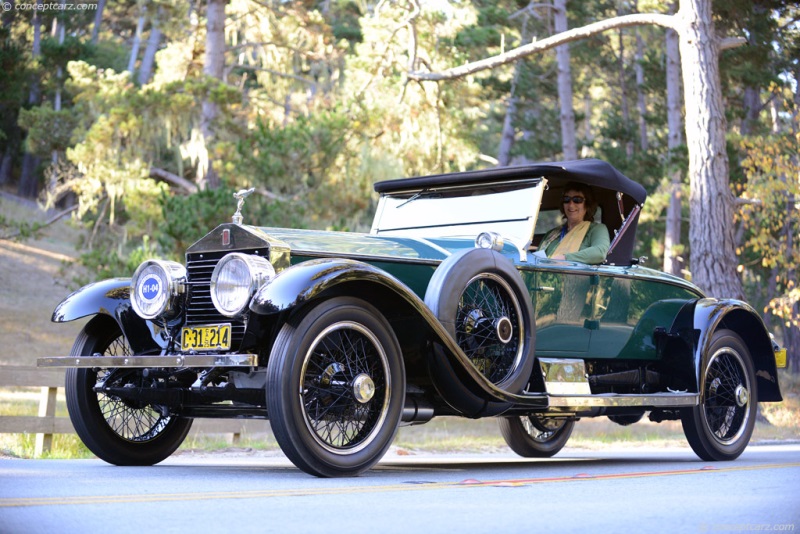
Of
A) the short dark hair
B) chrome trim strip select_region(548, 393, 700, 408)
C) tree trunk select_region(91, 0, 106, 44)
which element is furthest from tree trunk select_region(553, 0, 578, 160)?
tree trunk select_region(91, 0, 106, 44)

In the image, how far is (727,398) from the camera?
862 centimetres

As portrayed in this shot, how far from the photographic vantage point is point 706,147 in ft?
45.4

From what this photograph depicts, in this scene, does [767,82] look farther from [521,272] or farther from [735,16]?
[521,272]

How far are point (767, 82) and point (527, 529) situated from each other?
20.1 meters

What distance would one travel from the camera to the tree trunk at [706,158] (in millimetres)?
13742

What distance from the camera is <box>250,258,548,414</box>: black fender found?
5547 millimetres

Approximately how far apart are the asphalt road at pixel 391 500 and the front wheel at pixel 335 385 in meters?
0.18

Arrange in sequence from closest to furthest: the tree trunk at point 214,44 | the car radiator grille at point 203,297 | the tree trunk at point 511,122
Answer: the car radiator grille at point 203,297, the tree trunk at point 214,44, the tree trunk at point 511,122

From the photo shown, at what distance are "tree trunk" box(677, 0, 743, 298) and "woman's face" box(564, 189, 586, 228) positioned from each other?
5.90m

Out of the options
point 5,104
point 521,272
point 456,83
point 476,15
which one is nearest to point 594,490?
point 521,272

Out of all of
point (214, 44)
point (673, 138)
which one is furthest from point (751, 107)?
point (214, 44)

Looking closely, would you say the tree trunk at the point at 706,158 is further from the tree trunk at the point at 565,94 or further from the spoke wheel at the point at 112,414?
the tree trunk at the point at 565,94

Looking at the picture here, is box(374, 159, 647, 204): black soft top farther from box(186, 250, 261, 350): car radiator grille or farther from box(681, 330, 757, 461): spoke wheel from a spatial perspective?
box(186, 250, 261, 350): car radiator grille

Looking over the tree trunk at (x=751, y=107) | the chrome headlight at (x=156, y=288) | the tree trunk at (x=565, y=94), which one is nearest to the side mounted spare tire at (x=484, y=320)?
the chrome headlight at (x=156, y=288)
